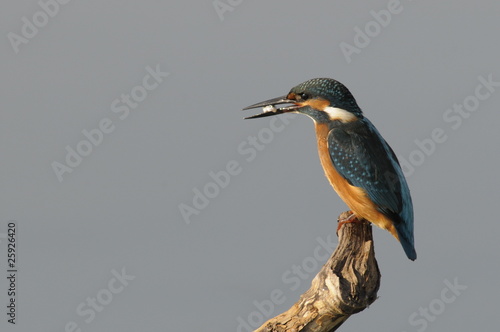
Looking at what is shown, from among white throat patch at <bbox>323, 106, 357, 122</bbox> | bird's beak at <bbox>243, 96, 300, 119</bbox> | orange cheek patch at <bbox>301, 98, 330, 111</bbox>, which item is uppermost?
bird's beak at <bbox>243, 96, 300, 119</bbox>

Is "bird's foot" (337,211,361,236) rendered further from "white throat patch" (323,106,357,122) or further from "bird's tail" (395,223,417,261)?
"white throat patch" (323,106,357,122)

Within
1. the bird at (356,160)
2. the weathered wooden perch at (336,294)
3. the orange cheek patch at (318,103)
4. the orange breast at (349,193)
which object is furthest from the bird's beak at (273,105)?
the weathered wooden perch at (336,294)

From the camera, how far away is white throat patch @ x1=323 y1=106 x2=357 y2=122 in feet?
23.1

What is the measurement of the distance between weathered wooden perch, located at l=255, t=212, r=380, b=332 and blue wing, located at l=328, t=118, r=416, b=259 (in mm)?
472

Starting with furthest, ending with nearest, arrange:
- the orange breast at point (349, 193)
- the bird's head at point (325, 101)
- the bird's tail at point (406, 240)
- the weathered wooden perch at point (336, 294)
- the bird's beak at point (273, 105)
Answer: the bird's beak at point (273, 105), the bird's head at point (325, 101), the orange breast at point (349, 193), the bird's tail at point (406, 240), the weathered wooden perch at point (336, 294)

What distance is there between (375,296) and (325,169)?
5.08 ft

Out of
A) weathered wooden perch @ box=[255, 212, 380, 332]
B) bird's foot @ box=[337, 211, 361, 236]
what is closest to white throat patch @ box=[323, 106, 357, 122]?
bird's foot @ box=[337, 211, 361, 236]

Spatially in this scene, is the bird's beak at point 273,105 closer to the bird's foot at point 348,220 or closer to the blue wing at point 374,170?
the blue wing at point 374,170

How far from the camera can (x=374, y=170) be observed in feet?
22.3

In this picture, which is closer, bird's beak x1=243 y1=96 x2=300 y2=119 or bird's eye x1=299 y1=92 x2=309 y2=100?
bird's eye x1=299 y1=92 x2=309 y2=100

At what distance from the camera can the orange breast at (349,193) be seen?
6.76 meters

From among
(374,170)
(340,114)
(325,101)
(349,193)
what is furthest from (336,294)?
(325,101)

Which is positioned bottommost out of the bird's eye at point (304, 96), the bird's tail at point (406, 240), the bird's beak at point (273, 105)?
the bird's tail at point (406, 240)

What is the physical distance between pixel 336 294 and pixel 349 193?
4.32 ft
